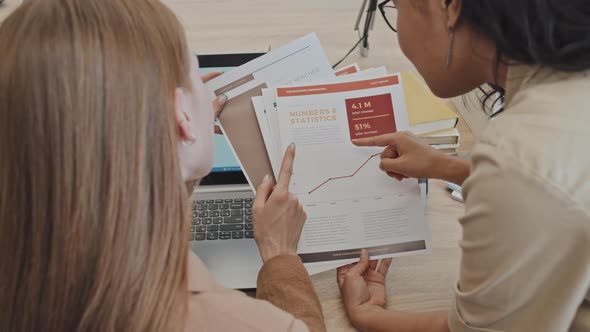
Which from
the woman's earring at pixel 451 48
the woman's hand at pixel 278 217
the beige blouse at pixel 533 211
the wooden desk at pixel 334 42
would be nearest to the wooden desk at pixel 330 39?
the wooden desk at pixel 334 42

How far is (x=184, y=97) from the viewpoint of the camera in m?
0.54

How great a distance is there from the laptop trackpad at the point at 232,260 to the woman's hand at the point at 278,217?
59mm

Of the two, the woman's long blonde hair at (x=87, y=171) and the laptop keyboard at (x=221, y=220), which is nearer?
the woman's long blonde hair at (x=87, y=171)

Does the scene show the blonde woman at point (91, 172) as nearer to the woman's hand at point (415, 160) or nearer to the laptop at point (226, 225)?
the laptop at point (226, 225)

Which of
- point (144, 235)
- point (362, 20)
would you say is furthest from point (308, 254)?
point (362, 20)

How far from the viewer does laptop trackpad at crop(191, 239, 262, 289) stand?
786 millimetres

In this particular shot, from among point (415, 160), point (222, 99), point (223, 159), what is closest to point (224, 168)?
point (223, 159)

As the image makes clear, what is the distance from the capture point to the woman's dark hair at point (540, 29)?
0.48 meters

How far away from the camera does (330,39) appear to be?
1267 millimetres

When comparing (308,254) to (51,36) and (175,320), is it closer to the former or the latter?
(175,320)

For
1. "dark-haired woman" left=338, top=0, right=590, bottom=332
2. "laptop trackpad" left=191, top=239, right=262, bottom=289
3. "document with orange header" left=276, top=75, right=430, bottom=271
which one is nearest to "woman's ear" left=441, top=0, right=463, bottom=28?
"dark-haired woman" left=338, top=0, right=590, bottom=332

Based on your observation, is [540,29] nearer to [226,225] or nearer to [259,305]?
[259,305]

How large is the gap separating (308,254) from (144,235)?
0.36 m

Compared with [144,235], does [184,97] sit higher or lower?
higher
